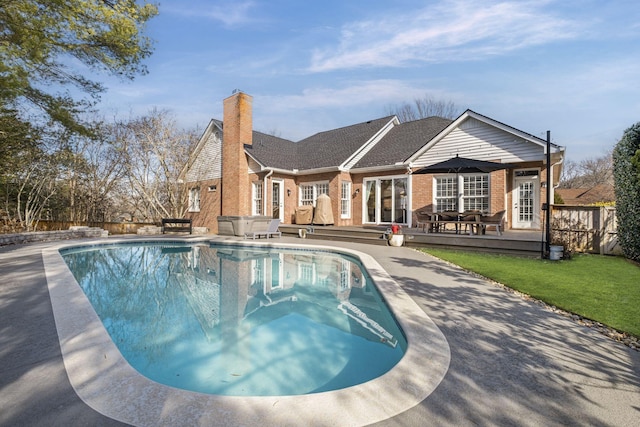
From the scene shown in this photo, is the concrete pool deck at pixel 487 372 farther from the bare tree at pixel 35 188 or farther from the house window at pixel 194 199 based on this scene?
the house window at pixel 194 199

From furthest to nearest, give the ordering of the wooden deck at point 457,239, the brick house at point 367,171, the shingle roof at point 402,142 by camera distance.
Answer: the shingle roof at point 402,142
the brick house at point 367,171
the wooden deck at point 457,239

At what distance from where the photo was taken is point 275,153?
19.1 m

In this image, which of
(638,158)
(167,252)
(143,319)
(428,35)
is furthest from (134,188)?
(638,158)

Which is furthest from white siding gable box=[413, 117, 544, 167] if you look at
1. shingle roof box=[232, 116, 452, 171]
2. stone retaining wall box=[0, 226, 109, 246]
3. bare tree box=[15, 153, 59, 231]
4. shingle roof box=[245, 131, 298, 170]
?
bare tree box=[15, 153, 59, 231]

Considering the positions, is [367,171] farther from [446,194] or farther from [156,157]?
[156,157]

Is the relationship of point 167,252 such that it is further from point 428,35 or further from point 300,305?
point 428,35

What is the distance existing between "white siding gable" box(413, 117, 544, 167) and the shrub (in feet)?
9.79

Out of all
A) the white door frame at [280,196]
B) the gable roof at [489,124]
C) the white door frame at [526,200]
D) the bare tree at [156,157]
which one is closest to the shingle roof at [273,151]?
the white door frame at [280,196]

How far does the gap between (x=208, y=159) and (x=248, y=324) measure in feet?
57.0

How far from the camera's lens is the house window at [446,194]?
1330 cm

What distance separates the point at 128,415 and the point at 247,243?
1086 centimetres

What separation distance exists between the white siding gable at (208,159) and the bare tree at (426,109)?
78.7 ft

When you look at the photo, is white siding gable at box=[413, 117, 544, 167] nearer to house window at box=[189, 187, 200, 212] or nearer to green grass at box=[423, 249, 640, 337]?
green grass at box=[423, 249, 640, 337]

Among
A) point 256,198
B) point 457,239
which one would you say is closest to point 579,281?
point 457,239
